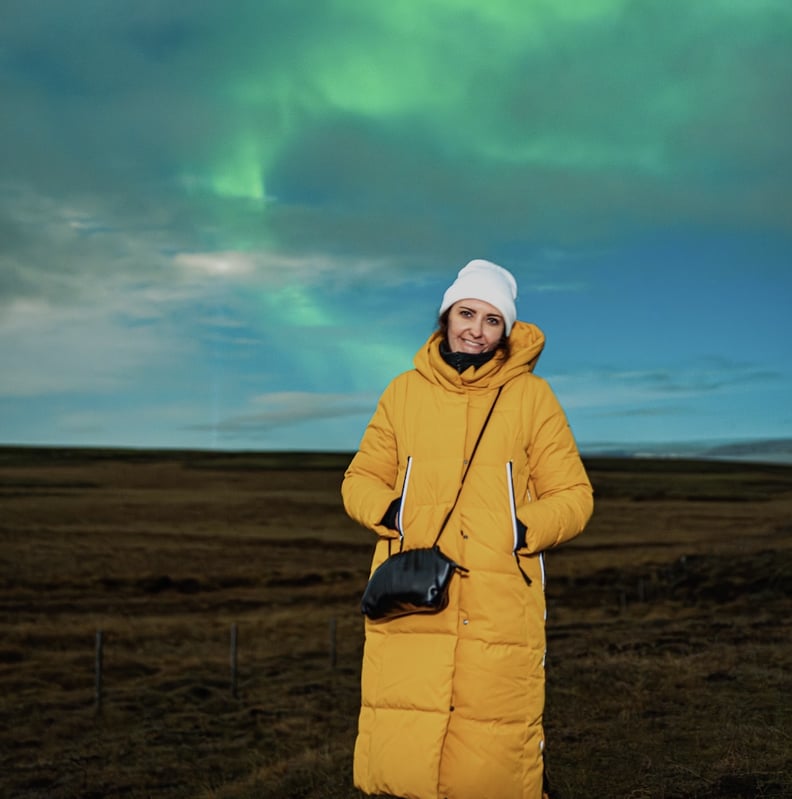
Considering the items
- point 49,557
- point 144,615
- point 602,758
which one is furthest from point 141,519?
point 602,758

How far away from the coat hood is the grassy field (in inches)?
130

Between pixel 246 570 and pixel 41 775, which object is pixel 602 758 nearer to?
pixel 41 775

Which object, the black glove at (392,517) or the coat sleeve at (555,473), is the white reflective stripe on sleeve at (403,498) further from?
the coat sleeve at (555,473)

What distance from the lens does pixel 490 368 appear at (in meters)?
3.79

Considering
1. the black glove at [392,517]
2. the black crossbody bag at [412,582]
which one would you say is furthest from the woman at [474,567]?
the black crossbody bag at [412,582]

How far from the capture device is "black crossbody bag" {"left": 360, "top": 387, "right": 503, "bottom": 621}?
3.42m

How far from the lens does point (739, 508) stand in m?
71.6

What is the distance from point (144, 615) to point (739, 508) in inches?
2238

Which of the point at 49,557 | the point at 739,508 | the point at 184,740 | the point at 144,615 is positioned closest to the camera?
the point at 184,740

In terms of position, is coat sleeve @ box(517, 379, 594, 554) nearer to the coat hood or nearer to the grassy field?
the coat hood

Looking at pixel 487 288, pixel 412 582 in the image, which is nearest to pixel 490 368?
pixel 487 288

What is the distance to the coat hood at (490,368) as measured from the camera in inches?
149

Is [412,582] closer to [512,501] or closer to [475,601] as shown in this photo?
[475,601]

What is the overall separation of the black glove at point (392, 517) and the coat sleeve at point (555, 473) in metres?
0.54
